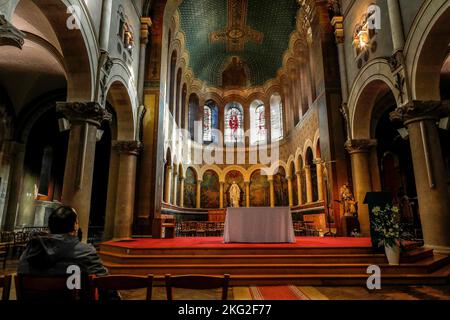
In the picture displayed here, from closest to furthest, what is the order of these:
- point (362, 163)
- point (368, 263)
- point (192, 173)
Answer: point (368, 263)
point (362, 163)
point (192, 173)

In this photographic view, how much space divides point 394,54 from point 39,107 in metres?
14.2

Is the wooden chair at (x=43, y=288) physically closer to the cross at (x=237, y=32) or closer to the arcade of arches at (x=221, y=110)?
the arcade of arches at (x=221, y=110)

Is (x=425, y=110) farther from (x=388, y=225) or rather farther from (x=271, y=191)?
(x=271, y=191)

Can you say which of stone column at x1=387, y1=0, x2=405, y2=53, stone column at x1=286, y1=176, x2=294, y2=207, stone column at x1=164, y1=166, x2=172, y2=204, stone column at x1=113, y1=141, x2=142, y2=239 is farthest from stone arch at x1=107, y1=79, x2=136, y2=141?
stone column at x1=286, y1=176, x2=294, y2=207

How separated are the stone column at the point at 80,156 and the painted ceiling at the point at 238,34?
1160cm

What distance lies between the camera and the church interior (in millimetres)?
5898

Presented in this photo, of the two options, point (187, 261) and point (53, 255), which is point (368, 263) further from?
point (53, 255)

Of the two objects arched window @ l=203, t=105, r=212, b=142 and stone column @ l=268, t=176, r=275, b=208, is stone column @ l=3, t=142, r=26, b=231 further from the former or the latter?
stone column @ l=268, t=176, r=275, b=208

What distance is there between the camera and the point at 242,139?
870 inches

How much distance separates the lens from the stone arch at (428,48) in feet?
22.1

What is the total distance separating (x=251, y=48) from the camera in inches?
844

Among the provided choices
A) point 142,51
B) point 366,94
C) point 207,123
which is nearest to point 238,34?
point 207,123

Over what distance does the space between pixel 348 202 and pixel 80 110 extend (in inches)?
366

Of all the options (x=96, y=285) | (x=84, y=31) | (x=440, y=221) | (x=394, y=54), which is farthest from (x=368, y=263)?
(x=84, y=31)
